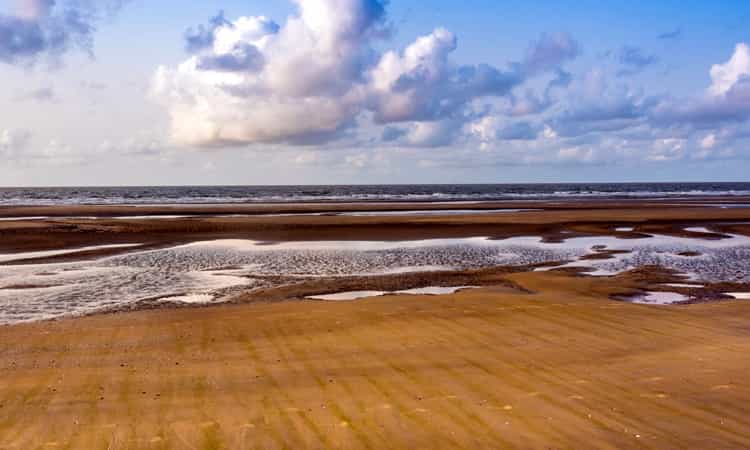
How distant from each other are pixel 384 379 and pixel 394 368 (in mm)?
615

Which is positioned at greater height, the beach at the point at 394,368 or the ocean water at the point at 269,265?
the beach at the point at 394,368

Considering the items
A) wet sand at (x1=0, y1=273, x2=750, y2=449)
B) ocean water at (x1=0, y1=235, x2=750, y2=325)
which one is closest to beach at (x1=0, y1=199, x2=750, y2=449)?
wet sand at (x1=0, y1=273, x2=750, y2=449)

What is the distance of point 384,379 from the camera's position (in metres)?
9.71

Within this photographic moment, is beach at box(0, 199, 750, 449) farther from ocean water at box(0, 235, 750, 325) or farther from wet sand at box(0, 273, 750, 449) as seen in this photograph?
ocean water at box(0, 235, 750, 325)

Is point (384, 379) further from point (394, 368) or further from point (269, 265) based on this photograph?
point (269, 265)

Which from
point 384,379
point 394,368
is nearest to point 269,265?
point 394,368

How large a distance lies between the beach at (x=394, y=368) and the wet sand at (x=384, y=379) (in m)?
0.04

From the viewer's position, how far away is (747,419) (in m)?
7.96

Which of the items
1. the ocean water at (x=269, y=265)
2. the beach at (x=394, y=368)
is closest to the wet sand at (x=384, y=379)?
the beach at (x=394, y=368)

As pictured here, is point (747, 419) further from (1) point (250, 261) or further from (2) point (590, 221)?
(2) point (590, 221)

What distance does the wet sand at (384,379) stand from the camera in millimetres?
7629

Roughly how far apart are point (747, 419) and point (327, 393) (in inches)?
231

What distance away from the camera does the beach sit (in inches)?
303

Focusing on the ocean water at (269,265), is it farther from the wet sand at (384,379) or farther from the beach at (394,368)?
the wet sand at (384,379)
